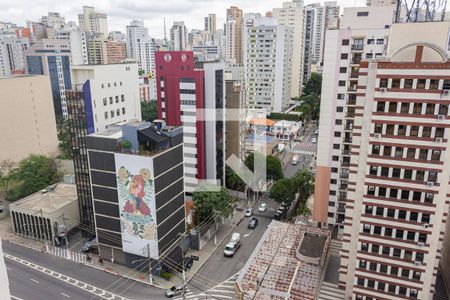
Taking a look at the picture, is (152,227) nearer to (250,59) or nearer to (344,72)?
(344,72)

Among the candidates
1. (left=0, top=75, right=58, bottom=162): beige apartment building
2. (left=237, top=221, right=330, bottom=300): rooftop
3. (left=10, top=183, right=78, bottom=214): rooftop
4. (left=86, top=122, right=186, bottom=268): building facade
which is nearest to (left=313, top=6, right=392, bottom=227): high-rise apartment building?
(left=237, top=221, right=330, bottom=300): rooftop

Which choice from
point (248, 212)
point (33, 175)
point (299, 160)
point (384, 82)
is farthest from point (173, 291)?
point (299, 160)

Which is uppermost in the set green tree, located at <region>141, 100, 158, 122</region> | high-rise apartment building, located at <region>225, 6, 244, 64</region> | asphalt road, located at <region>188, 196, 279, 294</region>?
high-rise apartment building, located at <region>225, 6, 244, 64</region>

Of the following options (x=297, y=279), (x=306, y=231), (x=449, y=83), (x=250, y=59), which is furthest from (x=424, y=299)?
(x=250, y=59)

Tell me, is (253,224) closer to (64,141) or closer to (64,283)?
(64,283)

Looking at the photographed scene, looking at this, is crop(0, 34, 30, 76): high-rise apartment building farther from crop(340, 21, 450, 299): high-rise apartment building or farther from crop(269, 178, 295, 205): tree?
crop(340, 21, 450, 299): high-rise apartment building

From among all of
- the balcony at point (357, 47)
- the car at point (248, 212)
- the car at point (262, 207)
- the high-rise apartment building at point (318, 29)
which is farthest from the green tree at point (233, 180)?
the high-rise apartment building at point (318, 29)
